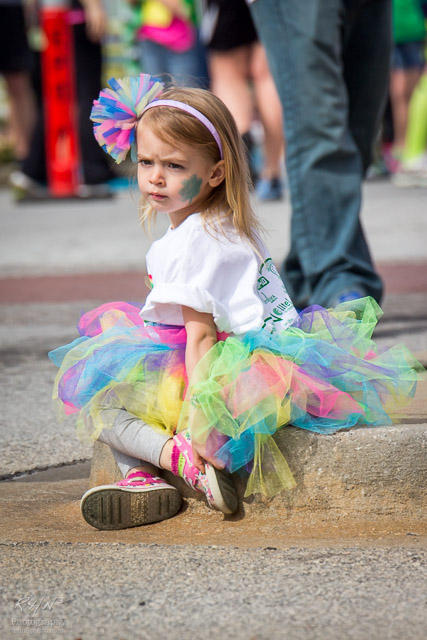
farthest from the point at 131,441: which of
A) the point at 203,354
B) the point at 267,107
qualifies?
the point at 267,107

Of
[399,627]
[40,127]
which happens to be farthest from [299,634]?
[40,127]

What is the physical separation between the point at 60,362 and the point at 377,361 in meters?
0.75

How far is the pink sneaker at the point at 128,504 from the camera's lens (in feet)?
7.23

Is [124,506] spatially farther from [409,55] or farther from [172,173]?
[409,55]

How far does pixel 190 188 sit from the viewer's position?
2.40 meters

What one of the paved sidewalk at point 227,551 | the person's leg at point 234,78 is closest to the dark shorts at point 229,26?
the person's leg at point 234,78

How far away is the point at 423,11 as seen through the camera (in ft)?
32.4

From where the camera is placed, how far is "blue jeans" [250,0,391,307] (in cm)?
356

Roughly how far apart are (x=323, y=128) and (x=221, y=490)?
69.6 inches

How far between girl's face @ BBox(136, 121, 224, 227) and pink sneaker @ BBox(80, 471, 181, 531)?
64 centimetres

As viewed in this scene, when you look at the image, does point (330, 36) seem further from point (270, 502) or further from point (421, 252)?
point (421, 252)

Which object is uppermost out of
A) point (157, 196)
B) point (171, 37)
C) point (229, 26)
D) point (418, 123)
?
point (157, 196)

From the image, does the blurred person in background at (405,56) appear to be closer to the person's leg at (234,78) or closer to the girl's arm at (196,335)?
the person's leg at (234,78)

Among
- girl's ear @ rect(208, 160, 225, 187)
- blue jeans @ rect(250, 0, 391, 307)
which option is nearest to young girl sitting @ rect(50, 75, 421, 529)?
girl's ear @ rect(208, 160, 225, 187)
